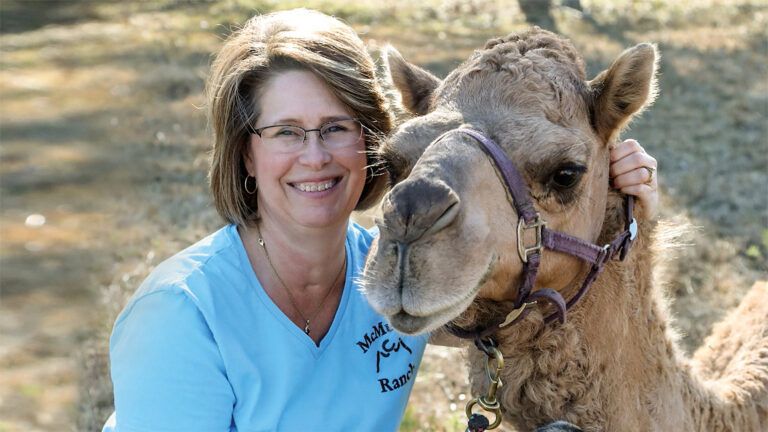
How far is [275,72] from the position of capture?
349 cm

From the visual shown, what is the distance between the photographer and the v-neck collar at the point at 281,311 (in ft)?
11.2

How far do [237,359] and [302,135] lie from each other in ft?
3.00

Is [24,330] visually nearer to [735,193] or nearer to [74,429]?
[74,429]

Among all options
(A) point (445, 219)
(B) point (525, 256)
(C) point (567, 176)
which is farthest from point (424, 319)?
(C) point (567, 176)

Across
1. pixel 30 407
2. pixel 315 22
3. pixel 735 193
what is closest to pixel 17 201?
pixel 30 407

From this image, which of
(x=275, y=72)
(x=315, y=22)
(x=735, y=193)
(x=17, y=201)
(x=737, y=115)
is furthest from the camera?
(x=737, y=115)

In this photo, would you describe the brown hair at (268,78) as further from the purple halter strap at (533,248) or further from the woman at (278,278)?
the purple halter strap at (533,248)

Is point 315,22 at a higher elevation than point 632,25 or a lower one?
higher

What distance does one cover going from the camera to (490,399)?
2.88m

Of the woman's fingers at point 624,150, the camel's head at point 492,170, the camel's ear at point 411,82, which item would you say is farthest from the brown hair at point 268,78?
the woman's fingers at point 624,150

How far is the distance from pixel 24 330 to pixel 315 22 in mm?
4200

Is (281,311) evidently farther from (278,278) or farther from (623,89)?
(623,89)

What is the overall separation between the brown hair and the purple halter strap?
79 centimetres

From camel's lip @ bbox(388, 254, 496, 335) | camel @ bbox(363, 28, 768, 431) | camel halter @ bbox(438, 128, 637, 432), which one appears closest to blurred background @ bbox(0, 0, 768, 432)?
camel @ bbox(363, 28, 768, 431)
